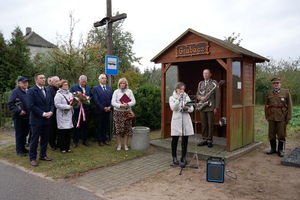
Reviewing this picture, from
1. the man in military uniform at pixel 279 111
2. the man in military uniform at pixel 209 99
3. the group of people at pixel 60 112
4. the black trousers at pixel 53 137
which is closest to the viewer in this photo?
the group of people at pixel 60 112

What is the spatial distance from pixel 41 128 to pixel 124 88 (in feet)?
7.27

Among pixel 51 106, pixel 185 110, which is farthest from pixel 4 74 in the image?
pixel 185 110

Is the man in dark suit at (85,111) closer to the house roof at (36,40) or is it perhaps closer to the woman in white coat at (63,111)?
the woman in white coat at (63,111)

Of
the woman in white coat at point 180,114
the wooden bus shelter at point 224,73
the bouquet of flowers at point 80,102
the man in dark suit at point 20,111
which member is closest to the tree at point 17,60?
the man in dark suit at point 20,111

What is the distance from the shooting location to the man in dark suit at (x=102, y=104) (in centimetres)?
695

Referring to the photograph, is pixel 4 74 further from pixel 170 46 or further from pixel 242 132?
pixel 242 132

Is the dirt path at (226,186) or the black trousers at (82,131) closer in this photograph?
the dirt path at (226,186)

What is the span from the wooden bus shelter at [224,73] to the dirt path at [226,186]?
1.12 m

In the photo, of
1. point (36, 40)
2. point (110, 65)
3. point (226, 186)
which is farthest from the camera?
point (36, 40)

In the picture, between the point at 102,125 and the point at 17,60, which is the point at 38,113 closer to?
the point at 102,125

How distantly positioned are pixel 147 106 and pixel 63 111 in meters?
4.03

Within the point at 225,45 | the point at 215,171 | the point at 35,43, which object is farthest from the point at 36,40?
the point at 215,171

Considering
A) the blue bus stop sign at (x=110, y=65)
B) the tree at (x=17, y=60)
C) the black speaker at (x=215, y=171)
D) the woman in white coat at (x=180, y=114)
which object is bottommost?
the black speaker at (x=215, y=171)

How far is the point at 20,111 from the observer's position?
20.2 feet
